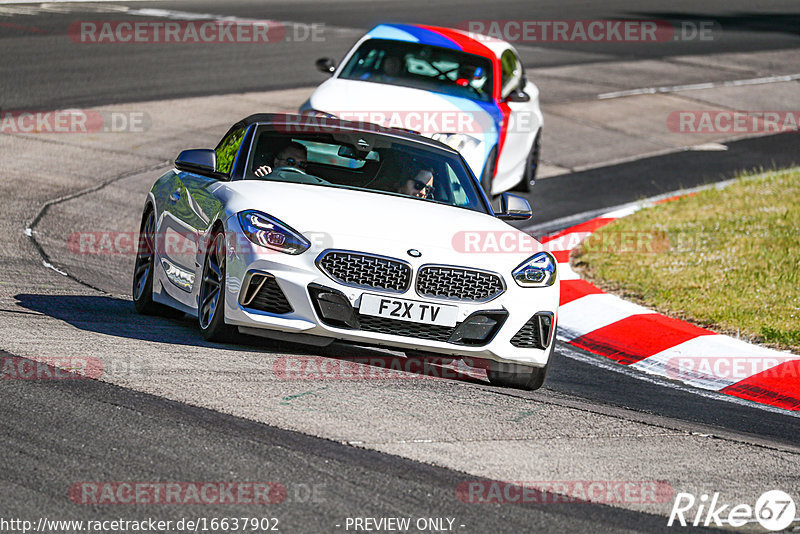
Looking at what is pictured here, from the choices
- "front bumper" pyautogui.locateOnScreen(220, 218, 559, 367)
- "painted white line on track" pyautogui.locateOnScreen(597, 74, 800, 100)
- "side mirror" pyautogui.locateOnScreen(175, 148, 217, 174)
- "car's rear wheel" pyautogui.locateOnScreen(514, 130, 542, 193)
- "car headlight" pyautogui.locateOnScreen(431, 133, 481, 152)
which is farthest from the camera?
"painted white line on track" pyautogui.locateOnScreen(597, 74, 800, 100)

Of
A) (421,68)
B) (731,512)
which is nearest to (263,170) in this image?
(731,512)

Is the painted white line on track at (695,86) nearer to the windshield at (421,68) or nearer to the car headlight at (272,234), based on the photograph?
the windshield at (421,68)

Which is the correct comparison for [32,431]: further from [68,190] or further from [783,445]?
[68,190]

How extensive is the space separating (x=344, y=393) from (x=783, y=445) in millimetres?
2349

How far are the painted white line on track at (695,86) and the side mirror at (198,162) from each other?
14740mm

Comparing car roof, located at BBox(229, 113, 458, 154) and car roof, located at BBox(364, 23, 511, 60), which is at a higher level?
car roof, located at BBox(229, 113, 458, 154)

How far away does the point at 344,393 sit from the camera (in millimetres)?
6531

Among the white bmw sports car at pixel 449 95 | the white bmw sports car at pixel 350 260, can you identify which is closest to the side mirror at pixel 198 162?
the white bmw sports car at pixel 350 260

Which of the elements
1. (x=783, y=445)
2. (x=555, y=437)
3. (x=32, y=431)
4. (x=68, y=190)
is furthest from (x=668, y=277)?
(x=32, y=431)

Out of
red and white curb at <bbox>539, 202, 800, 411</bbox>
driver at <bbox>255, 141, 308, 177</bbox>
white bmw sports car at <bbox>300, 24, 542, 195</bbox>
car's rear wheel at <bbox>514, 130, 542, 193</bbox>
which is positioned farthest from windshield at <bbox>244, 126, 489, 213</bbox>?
car's rear wheel at <bbox>514, 130, 542, 193</bbox>

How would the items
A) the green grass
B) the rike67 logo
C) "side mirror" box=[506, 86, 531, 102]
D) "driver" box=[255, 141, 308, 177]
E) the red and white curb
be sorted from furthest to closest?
"side mirror" box=[506, 86, 531, 102] → the green grass → the red and white curb → "driver" box=[255, 141, 308, 177] → the rike67 logo

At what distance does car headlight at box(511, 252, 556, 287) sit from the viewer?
7.47 meters

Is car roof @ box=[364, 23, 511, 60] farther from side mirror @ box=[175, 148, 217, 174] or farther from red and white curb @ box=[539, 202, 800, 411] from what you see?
side mirror @ box=[175, 148, 217, 174]

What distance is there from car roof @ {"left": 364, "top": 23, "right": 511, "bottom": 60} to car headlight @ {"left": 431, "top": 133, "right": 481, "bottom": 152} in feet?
6.02
